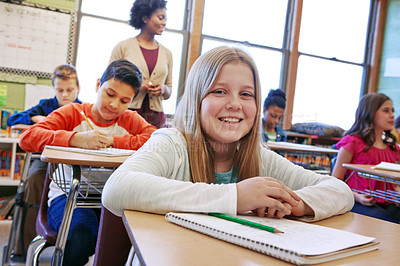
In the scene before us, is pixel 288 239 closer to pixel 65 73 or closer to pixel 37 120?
pixel 37 120

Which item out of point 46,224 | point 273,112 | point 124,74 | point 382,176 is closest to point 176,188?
point 46,224

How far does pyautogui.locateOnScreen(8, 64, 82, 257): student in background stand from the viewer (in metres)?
2.09

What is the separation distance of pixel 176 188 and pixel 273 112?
3.08 meters

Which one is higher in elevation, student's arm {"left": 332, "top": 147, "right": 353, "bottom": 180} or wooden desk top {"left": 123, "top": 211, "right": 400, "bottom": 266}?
wooden desk top {"left": 123, "top": 211, "right": 400, "bottom": 266}

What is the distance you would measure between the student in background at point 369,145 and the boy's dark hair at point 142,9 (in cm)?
171

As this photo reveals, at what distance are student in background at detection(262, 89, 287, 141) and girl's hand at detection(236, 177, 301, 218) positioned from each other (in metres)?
2.85

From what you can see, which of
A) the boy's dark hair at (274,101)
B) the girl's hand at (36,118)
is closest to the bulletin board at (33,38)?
the girl's hand at (36,118)

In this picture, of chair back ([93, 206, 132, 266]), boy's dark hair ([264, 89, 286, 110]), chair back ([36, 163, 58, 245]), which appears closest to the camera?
chair back ([93, 206, 132, 266])

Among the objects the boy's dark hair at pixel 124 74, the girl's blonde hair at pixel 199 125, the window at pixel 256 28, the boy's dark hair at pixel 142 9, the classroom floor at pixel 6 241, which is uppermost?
the window at pixel 256 28

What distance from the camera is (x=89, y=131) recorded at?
1.60m

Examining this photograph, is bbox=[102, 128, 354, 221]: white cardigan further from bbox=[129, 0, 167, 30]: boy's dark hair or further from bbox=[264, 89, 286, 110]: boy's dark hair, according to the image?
bbox=[264, 89, 286, 110]: boy's dark hair

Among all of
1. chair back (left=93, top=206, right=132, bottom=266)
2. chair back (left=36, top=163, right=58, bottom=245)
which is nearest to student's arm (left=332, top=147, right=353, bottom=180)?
chair back (left=36, top=163, right=58, bottom=245)

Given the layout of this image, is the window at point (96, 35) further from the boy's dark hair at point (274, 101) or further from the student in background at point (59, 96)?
the student in background at point (59, 96)

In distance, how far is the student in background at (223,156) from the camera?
28.3 inches
